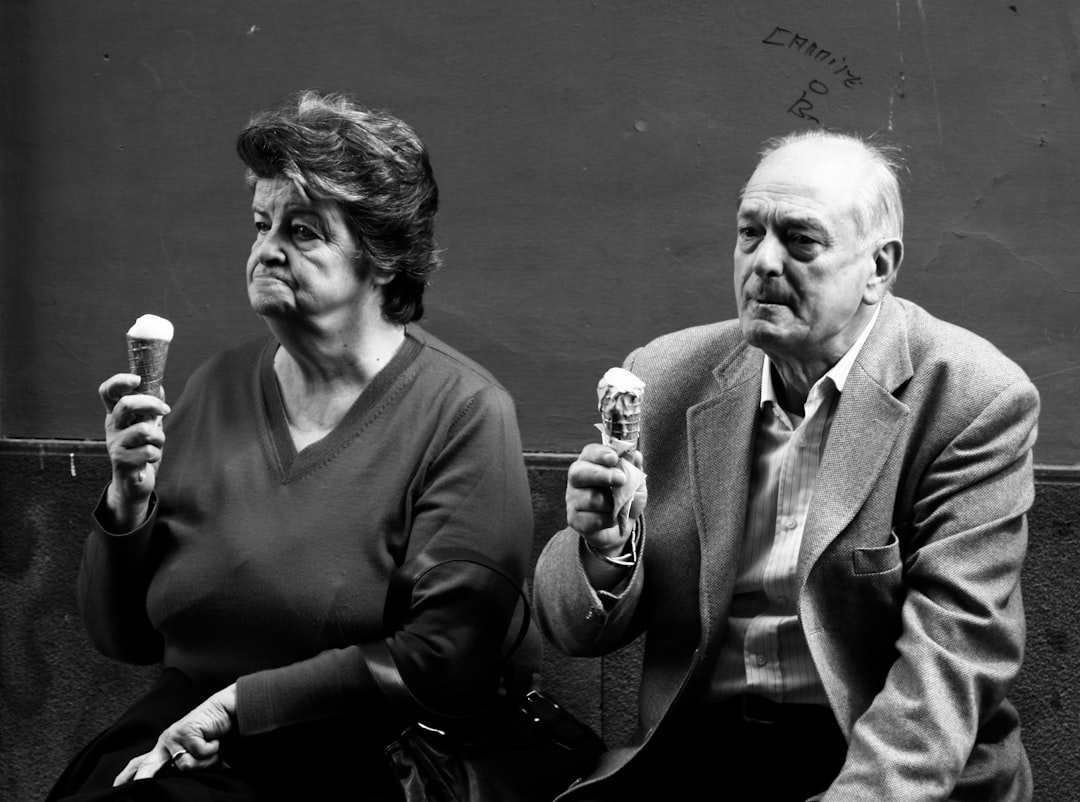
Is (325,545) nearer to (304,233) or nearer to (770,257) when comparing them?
(304,233)

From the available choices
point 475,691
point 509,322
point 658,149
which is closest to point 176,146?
point 509,322

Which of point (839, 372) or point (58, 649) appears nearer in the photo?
point (839, 372)

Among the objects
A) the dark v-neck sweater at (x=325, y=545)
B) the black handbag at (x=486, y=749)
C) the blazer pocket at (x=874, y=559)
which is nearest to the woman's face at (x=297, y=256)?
the dark v-neck sweater at (x=325, y=545)

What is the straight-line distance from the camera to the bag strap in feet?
10.5

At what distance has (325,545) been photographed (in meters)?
3.29

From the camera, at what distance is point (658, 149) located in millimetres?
4262

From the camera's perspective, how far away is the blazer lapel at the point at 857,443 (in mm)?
2906

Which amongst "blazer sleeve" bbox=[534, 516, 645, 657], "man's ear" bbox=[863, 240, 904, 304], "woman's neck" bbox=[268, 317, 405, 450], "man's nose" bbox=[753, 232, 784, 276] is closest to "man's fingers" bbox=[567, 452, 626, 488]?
"blazer sleeve" bbox=[534, 516, 645, 657]

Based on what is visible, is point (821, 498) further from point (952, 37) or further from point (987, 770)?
point (952, 37)

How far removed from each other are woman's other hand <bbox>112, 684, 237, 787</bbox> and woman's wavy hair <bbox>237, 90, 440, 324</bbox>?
1013 mm

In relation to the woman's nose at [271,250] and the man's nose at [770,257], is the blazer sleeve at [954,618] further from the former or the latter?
the woman's nose at [271,250]

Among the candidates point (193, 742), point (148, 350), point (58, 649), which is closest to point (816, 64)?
point (148, 350)

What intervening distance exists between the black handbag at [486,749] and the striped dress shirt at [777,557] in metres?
0.37

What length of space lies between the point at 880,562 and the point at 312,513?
126 cm
